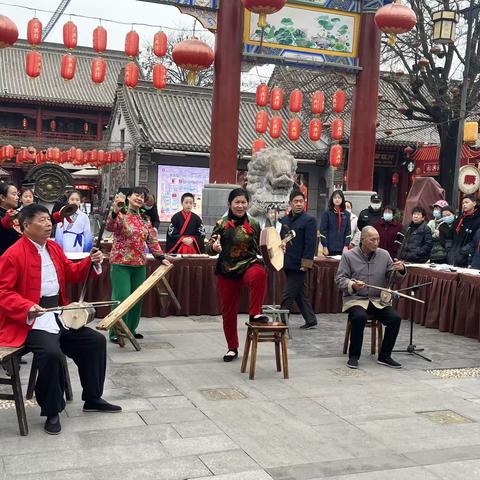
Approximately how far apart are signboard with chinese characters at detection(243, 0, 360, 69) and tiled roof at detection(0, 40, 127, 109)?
64.0ft

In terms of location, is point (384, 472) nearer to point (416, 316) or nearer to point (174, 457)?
point (174, 457)

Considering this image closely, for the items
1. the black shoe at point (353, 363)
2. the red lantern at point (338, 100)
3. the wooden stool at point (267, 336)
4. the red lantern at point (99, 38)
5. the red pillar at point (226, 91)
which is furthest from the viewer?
the red lantern at point (338, 100)

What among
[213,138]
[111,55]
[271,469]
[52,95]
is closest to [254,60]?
[213,138]

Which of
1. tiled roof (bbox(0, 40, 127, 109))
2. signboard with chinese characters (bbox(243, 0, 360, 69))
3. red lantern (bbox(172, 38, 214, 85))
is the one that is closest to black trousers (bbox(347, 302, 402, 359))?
red lantern (bbox(172, 38, 214, 85))

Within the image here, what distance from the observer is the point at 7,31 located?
31.3 feet

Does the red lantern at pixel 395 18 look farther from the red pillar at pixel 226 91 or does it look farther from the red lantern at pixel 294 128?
the red lantern at pixel 294 128

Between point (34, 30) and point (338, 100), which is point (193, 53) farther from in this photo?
point (338, 100)

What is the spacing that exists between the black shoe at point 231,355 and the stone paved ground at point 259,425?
0.20ft

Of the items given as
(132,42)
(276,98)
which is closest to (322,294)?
(132,42)

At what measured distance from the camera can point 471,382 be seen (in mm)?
5484

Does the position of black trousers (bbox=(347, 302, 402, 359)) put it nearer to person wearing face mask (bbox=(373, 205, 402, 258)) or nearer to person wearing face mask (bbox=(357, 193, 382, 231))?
person wearing face mask (bbox=(373, 205, 402, 258))

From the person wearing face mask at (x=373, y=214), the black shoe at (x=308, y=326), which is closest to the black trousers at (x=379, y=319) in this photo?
the black shoe at (x=308, y=326)

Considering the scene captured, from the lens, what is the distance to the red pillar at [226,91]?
11648mm

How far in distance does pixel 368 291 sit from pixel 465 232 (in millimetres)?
2835
